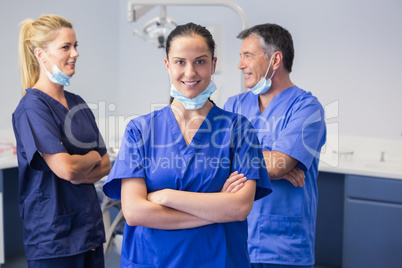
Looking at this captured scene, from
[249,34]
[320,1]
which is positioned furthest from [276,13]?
[249,34]

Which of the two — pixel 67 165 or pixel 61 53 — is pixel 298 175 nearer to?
pixel 67 165

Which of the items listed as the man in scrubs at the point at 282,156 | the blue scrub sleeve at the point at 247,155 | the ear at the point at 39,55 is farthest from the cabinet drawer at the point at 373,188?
the ear at the point at 39,55

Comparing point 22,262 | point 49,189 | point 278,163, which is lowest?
point 22,262

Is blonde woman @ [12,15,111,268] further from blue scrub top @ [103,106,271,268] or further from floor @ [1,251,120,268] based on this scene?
floor @ [1,251,120,268]

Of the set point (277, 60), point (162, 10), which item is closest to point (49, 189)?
point (277, 60)

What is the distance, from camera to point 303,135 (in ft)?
4.77

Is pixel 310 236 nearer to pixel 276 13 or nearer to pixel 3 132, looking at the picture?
pixel 276 13

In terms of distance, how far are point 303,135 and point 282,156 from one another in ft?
0.34

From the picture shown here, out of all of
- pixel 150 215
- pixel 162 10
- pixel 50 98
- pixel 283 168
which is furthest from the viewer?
pixel 162 10

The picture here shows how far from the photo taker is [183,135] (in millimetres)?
1146

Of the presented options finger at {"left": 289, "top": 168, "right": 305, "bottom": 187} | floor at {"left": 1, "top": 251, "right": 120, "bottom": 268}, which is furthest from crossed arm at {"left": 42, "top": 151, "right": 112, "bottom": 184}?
floor at {"left": 1, "top": 251, "right": 120, "bottom": 268}

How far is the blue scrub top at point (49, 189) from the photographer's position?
1424 millimetres

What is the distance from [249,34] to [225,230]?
2.64ft

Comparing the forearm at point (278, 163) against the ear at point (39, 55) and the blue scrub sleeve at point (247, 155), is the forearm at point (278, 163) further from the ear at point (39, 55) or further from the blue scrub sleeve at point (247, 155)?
the ear at point (39, 55)
